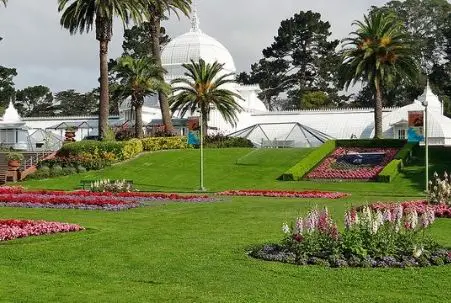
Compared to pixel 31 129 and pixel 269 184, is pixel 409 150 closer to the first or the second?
pixel 269 184

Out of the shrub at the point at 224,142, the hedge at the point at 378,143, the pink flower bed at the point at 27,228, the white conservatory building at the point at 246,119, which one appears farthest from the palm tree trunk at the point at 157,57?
the pink flower bed at the point at 27,228

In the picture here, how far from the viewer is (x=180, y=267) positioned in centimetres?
1098

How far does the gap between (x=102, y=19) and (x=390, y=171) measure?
21816 millimetres

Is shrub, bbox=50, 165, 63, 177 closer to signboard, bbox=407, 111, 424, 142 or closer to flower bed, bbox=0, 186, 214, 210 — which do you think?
flower bed, bbox=0, 186, 214, 210

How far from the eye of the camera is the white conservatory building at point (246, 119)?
6279 cm

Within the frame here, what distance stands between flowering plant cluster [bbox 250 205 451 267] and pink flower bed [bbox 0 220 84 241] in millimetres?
5547

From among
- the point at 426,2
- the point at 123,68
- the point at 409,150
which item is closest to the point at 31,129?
the point at 123,68

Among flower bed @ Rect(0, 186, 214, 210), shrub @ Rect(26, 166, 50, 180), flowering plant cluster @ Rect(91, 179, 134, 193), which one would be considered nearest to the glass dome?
shrub @ Rect(26, 166, 50, 180)

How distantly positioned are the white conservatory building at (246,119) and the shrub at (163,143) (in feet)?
37.5

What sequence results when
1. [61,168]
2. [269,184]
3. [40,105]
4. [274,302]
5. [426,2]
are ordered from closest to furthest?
[274,302]
[269,184]
[61,168]
[426,2]
[40,105]

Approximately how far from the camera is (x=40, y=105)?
113 meters

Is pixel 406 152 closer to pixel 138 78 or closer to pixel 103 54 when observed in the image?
pixel 138 78

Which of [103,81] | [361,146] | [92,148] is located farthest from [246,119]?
[92,148]

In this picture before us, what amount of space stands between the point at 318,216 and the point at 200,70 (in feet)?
141
